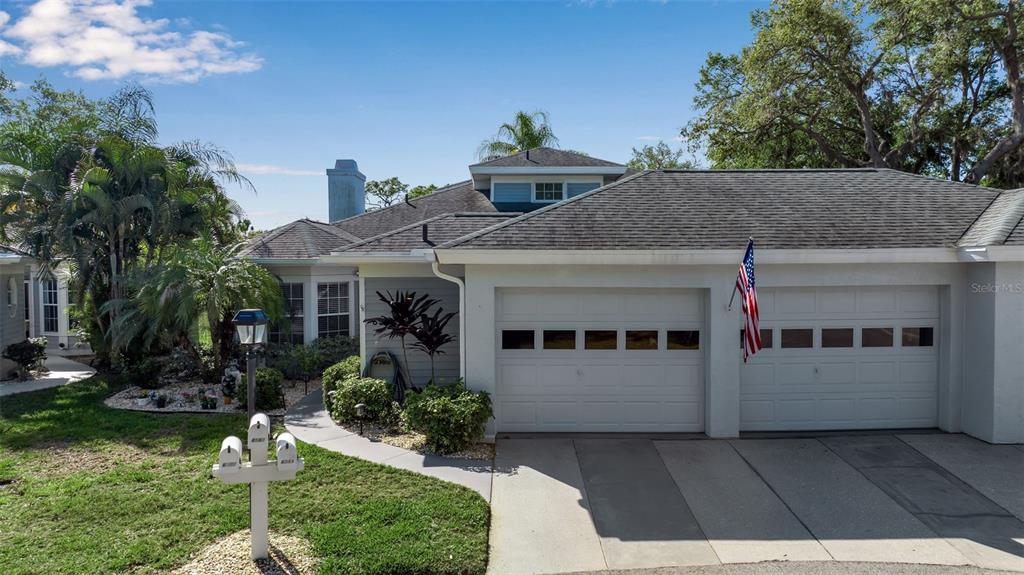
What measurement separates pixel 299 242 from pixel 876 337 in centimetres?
1214

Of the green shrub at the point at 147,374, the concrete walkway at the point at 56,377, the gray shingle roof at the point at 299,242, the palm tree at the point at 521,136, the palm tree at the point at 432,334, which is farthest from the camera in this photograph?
the palm tree at the point at 521,136

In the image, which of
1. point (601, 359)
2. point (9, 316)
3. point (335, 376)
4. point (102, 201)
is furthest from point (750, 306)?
point (9, 316)

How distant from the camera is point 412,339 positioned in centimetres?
1038

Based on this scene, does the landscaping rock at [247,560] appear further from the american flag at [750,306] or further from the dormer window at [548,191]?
the dormer window at [548,191]

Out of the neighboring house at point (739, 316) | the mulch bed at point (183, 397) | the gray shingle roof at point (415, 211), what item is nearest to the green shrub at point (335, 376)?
the mulch bed at point (183, 397)

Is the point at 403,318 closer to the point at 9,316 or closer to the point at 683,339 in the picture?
the point at 683,339

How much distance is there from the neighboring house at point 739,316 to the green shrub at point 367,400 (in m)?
1.58

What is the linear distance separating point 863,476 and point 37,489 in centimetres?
979

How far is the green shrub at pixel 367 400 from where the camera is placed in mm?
9023

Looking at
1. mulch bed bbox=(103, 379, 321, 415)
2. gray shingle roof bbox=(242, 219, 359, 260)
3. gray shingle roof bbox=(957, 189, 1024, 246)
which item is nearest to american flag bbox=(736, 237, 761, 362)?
gray shingle roof bbox=(957, 189, 1024, 246)

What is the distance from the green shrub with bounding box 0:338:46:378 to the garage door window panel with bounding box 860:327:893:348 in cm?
1684

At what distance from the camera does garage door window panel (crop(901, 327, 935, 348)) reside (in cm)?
891

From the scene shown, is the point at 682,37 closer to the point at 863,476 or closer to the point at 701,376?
the point at 701,376

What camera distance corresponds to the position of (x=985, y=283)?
27.0ft
